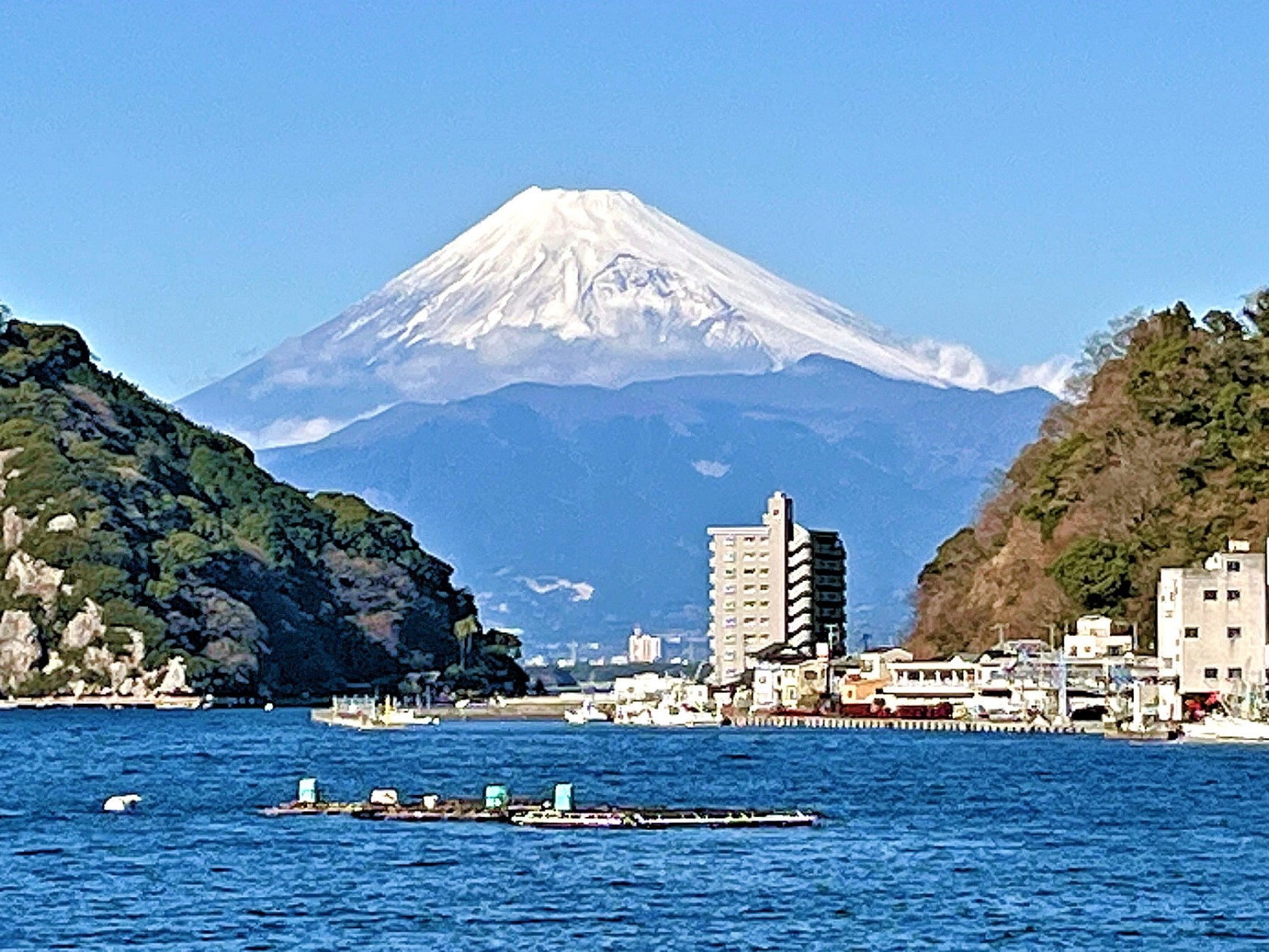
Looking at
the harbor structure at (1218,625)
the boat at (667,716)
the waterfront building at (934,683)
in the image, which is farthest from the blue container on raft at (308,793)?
the boat at (667,716)

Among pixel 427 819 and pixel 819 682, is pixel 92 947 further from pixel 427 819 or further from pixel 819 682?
pixel 819 682

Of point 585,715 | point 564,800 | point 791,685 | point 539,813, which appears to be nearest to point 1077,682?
point 791,685

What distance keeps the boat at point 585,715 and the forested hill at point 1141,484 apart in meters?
21.9

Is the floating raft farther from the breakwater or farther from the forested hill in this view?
the forested hill

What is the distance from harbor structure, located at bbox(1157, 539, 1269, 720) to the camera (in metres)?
128

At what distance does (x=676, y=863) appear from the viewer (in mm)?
65375

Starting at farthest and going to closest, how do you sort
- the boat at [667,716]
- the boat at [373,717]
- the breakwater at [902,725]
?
the boat at [373,717], the boat at [667,716], the breakwater at [902,725]

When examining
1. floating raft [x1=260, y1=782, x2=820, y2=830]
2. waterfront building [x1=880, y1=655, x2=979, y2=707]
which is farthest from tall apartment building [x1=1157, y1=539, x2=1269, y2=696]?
floating raft [x1=260, y1=782, x2=820, y2=830]

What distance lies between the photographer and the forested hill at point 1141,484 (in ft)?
482

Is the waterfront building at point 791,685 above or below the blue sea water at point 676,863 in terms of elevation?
above

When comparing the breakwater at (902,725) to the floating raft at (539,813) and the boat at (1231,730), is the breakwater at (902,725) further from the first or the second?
the floating raft at (539,813)

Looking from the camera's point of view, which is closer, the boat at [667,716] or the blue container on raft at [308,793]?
the blue container on raft at [308,793]

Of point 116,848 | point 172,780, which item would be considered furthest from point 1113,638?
point 116,848

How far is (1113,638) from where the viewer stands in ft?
475
